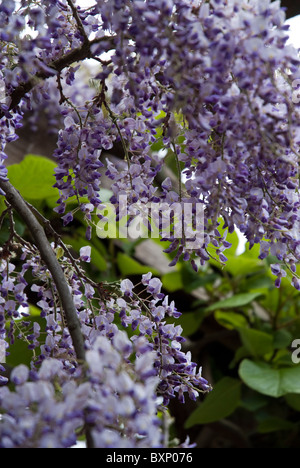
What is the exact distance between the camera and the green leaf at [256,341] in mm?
1564

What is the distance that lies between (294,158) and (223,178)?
0.31 feet

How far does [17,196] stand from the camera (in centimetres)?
68

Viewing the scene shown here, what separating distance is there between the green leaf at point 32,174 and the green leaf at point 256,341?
645mm

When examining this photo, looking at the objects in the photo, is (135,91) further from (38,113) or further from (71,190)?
(38,113)

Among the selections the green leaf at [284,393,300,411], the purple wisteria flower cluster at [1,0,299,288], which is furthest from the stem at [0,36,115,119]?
the green leaf at [284,393,300,411]

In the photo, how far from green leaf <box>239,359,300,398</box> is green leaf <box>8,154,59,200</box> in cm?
62

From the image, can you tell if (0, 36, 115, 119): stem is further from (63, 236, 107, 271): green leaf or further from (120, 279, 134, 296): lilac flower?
(63, 236, 107, 271): green leaf

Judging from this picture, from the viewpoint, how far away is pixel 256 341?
159cm

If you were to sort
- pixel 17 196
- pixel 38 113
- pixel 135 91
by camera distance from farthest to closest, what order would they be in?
pixel 38 113
pixel 17 196
pixel 135 91

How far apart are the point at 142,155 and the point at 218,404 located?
98cm

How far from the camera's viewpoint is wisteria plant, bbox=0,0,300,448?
46cm

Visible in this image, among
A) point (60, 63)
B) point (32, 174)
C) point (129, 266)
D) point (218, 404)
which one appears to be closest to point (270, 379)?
point (218, 404)

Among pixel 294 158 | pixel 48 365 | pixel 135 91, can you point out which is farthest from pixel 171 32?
pixel 48 365

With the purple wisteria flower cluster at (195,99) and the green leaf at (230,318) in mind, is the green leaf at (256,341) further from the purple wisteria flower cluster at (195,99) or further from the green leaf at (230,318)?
the purple wisteria flower cluster at (195,99)
